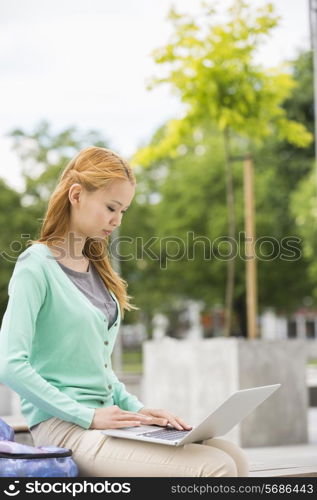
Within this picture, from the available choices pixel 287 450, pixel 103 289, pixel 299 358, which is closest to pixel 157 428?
pixel 103 289

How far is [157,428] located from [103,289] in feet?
1.63

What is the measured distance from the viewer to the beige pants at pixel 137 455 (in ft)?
6.84

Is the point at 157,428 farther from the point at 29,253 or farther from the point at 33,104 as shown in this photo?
the point at 33,104

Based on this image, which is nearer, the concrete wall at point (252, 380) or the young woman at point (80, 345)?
the young woman at point (80, 345)

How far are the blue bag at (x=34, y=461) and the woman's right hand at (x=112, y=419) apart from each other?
127 millimetres

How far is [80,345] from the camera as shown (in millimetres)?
2334

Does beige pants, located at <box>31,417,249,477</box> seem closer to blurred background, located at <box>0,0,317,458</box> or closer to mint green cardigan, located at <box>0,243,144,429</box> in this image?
mint green cardigan, located at <box>0,243,144,429</box>

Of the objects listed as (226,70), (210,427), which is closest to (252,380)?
(226,70)

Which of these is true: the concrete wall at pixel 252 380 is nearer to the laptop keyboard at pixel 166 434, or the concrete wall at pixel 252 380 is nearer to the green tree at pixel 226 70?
the green tree at pixel 226 70

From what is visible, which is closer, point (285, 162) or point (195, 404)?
point (195, 404)

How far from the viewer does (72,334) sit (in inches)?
91.5

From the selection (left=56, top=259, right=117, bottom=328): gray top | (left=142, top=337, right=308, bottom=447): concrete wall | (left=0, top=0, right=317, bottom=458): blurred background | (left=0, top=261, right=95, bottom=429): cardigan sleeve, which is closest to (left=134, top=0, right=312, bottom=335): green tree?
(left=142, top=337, right=308, bottom=447): concrete wall

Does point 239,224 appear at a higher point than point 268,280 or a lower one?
higher

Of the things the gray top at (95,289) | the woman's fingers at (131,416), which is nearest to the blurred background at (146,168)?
the gray top at (95,289)
